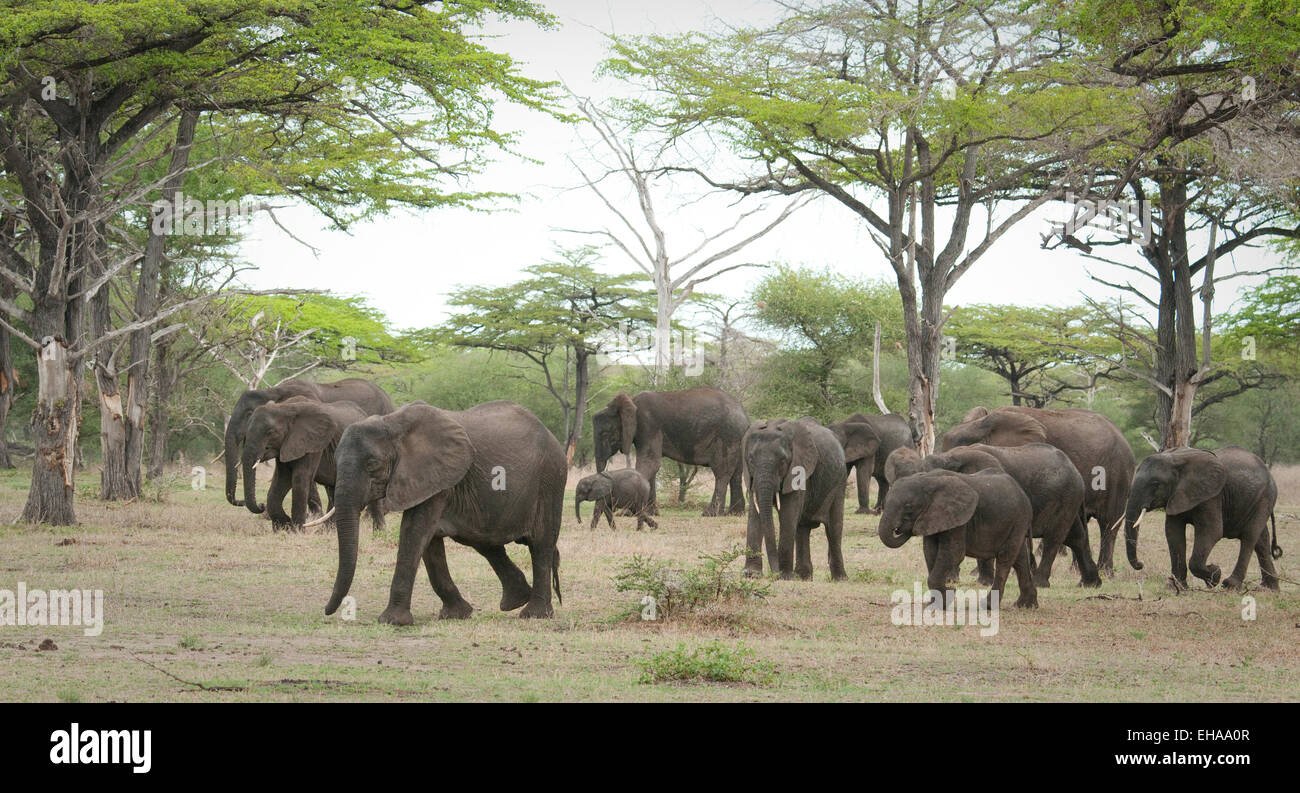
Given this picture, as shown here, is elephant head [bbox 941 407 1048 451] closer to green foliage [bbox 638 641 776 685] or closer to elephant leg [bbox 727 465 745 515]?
green foliage [bbox 638 641 776 685]

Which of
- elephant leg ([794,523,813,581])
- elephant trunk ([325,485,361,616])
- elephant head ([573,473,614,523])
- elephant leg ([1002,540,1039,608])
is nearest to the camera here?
elephant trunk ([325,485,361,616])

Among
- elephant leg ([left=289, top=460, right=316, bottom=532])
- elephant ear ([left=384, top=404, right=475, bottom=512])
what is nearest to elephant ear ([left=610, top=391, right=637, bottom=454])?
elephant leg ([left=289, top=460, right=316, bottom=532])

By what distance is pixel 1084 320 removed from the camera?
4709 cm

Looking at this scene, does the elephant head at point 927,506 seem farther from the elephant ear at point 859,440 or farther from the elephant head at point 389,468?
the elephant ear at point 859,440

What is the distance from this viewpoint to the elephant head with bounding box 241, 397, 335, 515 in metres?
19.3

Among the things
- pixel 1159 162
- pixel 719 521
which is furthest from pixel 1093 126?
pixel 719 521

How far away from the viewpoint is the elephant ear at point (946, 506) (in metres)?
13.0

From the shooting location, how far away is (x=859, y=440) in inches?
1057

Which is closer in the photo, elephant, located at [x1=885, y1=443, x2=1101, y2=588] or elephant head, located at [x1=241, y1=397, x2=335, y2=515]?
elephant, located at [x1=885, y1=443, x2=1101, y2=588]

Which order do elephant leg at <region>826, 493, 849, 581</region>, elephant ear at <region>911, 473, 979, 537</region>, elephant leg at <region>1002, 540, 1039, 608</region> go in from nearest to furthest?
elephant ear at <region>911, 473, 979, 537</region>
elephant leg at <region>1002, 540, 1039, 608</region>
elephant leg at <region>826, 493, 849, 581</region>

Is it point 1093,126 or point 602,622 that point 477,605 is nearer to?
point 602,622

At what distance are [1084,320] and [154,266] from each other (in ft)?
105

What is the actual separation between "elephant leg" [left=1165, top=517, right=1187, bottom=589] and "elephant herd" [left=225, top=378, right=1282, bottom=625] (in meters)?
0.02
